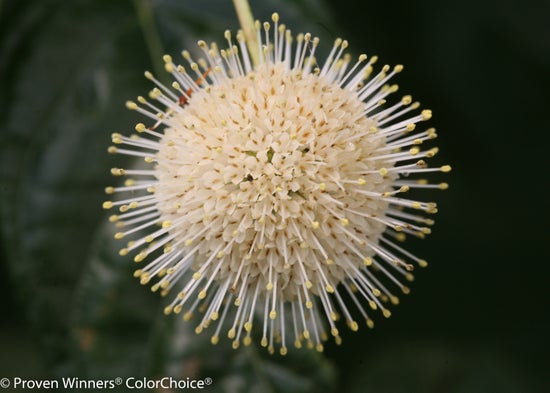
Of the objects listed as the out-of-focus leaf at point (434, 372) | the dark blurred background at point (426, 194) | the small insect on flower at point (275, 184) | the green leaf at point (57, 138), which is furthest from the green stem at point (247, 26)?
the out-of-focus leaf at point (434, 372)

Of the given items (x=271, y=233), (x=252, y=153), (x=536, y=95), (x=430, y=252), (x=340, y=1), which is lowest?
(x=430, y=252)

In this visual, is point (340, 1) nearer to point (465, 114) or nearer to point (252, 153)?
point (465, 114)

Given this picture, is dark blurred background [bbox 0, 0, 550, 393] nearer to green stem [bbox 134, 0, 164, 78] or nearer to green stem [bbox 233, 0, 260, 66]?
green stem [bbox 134, 0, 164, 78]

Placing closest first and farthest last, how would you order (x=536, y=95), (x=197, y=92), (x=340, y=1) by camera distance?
(x=197, y=92) < (x=340, y=1) < (x=536, y=95)

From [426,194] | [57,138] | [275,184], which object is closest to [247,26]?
[275,184]

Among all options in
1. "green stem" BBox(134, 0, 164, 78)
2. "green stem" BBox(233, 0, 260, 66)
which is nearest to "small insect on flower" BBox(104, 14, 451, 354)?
"green stem" BBox(233, 0, 260, 66)

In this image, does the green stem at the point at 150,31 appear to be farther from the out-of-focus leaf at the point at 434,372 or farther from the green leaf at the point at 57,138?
the out-of-focus leaf at the point at 434,372

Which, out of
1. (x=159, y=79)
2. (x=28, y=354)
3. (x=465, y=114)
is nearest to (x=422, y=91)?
(x=465, y=114)

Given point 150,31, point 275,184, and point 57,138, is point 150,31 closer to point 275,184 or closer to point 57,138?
point 57,138
